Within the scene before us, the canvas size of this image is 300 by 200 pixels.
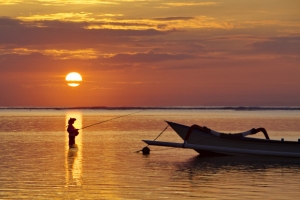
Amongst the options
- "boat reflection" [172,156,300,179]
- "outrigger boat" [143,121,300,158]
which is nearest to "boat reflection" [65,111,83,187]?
"boat reflection" [172,156,300,179]

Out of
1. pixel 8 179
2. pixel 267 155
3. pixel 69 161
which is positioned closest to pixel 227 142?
pixel 267 155

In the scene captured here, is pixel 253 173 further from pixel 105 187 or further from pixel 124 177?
pixel 105 187

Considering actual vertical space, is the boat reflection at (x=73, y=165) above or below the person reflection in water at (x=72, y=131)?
below

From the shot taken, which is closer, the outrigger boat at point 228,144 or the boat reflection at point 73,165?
the boat reflection at point 73,165

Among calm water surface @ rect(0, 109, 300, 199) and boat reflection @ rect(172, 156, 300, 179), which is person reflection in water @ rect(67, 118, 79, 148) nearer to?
calm water surface @ rect(0, 109, 300, 199)

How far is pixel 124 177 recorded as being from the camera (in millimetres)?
20750

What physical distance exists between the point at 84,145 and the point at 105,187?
55.5 ft

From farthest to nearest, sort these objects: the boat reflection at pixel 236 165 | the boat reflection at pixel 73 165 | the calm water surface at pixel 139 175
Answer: the boat reflection at pixel 236 165, the boat reflection at pixel 73 165, the calm water surface at pixel 139 175

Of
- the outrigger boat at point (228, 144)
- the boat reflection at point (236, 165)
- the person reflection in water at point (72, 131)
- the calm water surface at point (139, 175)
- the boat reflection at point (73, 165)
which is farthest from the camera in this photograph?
the person reflection in water at point (72, 131)

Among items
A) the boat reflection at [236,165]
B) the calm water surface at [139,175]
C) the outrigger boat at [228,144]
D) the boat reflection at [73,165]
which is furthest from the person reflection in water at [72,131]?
the boat reflection at [236,165]

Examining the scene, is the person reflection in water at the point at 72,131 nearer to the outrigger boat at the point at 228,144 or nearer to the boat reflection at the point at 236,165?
the outrigger boat at the point at 228,144

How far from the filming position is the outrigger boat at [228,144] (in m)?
26.4

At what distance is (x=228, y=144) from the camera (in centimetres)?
2772

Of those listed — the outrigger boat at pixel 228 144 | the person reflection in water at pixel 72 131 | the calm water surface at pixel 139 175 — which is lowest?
the calm water surface at pixel 139 175
